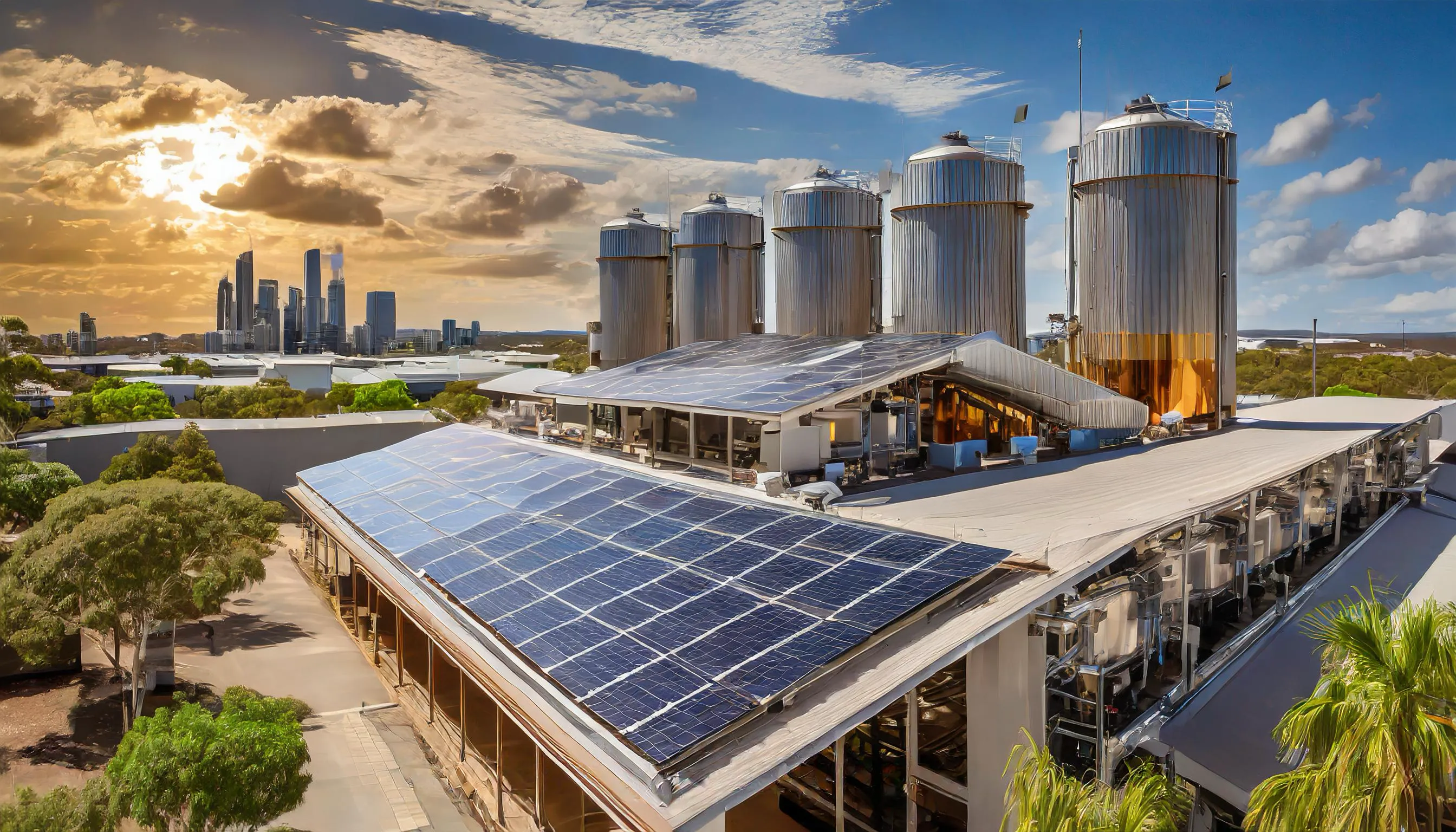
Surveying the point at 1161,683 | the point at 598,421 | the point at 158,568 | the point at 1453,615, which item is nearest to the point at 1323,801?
the point at 1453,615

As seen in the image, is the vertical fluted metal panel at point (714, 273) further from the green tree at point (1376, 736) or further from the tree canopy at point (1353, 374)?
the tree canopy at point (1353, 374)

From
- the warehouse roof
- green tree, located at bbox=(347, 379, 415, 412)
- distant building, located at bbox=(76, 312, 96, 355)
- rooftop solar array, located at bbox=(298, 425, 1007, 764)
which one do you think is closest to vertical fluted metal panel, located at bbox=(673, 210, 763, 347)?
rooftop solar array, located at bbox=(298, 425, 1007, 764)

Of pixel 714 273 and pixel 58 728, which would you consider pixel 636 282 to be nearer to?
pixel 714 273

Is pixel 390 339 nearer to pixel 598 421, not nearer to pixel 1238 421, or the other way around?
pixel 598 421

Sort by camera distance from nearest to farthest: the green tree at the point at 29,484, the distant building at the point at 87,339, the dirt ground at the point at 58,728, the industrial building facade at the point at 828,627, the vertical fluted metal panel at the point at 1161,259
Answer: the industrial building facade at the point at 828,627 → the dirt ground at the point at 58,728 → the vertical fluted metal panel at the point at 1161,259 → the green tree at the point at 29,484 → the distant building at the point at 87,339

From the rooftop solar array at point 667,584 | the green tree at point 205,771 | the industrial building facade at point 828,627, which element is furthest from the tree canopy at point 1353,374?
the green tree at point 205,771
